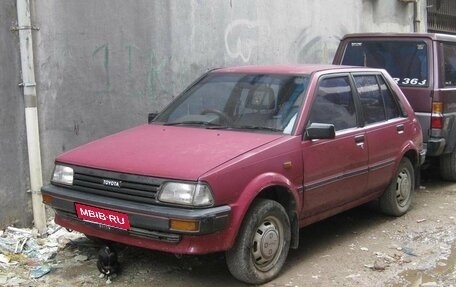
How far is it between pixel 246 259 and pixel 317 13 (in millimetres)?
6630

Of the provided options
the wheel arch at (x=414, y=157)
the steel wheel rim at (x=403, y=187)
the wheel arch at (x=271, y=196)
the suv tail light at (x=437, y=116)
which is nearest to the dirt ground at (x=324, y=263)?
the steel wheel rim at (x=403, y=187)

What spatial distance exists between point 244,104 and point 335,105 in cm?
83

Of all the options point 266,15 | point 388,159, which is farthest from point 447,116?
point 266,15

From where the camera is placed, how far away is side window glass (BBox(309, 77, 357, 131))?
4941 millimetres

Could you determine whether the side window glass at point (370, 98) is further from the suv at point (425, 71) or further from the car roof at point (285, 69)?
the suv at point (425, 71)

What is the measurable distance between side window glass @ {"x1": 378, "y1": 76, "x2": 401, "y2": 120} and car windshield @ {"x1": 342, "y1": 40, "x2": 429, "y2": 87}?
1322 millimetres

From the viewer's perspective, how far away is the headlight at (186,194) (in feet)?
12.5

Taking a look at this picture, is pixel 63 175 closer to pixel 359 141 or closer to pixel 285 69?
pixel 285 69

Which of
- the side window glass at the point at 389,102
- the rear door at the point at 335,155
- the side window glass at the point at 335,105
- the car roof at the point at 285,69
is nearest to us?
the rear door at the point at 335,155

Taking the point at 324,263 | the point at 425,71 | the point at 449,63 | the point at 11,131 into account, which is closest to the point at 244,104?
the point at 324,263

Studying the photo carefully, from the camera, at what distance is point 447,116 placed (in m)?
7.12

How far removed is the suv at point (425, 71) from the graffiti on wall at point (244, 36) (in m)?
1.24

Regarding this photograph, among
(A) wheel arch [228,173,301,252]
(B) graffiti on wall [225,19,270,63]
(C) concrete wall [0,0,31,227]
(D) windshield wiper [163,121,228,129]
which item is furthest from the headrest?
(B) graffiti on wall [225,19,270,63]

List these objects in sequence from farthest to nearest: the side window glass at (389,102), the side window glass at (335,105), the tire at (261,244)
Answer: the side window glass at (389,102) < the side window glass at (335,105) < the tire at (261,244)
